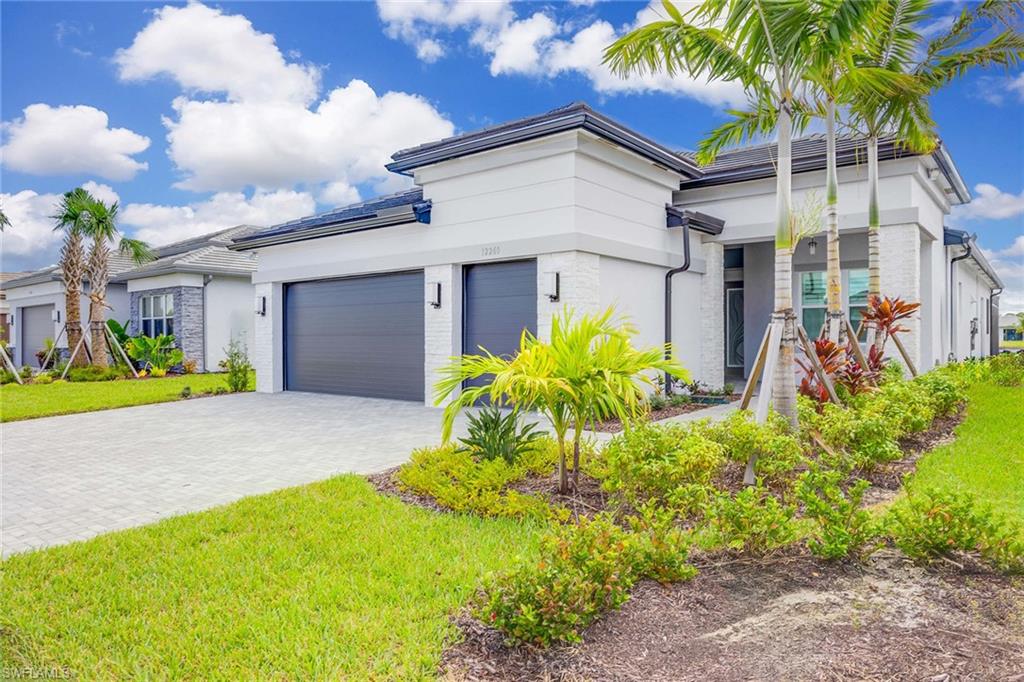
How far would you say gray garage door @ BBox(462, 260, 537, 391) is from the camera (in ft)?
36.3

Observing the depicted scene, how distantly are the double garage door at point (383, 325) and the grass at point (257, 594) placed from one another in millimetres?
6550

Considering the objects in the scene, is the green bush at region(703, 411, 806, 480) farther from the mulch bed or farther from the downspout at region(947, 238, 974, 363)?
the downspout at region(947, 238, 974, 363)

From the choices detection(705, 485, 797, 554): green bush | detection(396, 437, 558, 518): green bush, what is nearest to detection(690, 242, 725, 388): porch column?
detection(396, 437, 558, 518): green bush

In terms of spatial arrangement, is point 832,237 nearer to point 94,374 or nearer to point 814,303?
point 814,303

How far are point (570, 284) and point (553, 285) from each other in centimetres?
33

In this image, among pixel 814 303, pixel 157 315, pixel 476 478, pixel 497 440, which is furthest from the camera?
pixel 157 315

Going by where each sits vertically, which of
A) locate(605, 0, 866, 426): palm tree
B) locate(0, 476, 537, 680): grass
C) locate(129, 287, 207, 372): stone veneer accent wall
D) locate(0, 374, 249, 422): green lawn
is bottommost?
locate(0, 476, 537, 680): grass

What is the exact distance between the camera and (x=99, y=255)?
20.7m

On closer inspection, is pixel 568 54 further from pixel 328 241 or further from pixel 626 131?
pixel 328 241

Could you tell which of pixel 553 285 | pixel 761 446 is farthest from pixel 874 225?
pixel 761 446

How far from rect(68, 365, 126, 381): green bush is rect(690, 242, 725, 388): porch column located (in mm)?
17537

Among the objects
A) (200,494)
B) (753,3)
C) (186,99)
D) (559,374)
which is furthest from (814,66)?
(186,99)

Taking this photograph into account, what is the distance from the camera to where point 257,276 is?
15555 mm

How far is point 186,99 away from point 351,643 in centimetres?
1131
